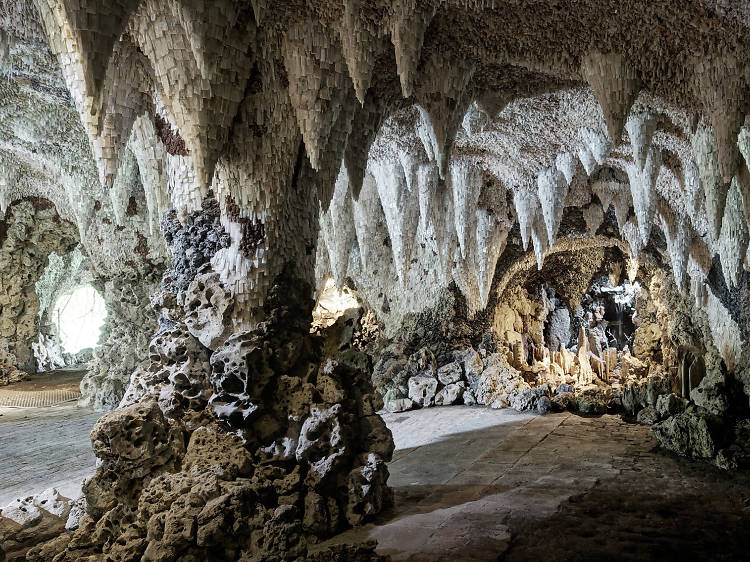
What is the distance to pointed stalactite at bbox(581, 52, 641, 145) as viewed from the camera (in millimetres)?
4223

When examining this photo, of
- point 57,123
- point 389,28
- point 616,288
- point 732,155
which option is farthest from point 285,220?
point 616,288

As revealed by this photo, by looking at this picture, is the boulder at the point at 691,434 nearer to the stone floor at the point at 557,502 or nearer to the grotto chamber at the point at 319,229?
the grotto chamber at the point at 319,229

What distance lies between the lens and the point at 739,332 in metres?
8.34

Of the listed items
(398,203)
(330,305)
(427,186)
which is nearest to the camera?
(427,186)

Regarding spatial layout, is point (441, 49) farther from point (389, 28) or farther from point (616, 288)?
point (616, 288)

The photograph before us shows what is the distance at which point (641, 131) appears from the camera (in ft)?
17.1

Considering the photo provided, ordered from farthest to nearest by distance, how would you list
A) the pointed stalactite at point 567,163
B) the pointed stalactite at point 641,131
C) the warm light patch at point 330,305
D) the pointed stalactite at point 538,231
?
the warm light patch at point 330,305 < the pointed stalactite at point 538,231 < the pointed stalactite at point 567,163 < the pointed stalactite at point 641,131

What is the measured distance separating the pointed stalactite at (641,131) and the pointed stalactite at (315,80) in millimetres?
2947

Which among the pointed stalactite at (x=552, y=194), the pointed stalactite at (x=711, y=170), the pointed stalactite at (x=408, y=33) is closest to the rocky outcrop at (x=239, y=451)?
the pointed stalactite at (x=408, y=33)

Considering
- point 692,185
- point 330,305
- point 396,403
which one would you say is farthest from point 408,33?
point 330,305

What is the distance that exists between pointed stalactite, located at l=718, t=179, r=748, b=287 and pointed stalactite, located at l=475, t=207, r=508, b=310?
4027 millimetres

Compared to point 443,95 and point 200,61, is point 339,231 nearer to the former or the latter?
point 443,95

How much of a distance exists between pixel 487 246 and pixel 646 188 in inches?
164

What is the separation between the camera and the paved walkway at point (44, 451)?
5090 millimetres
